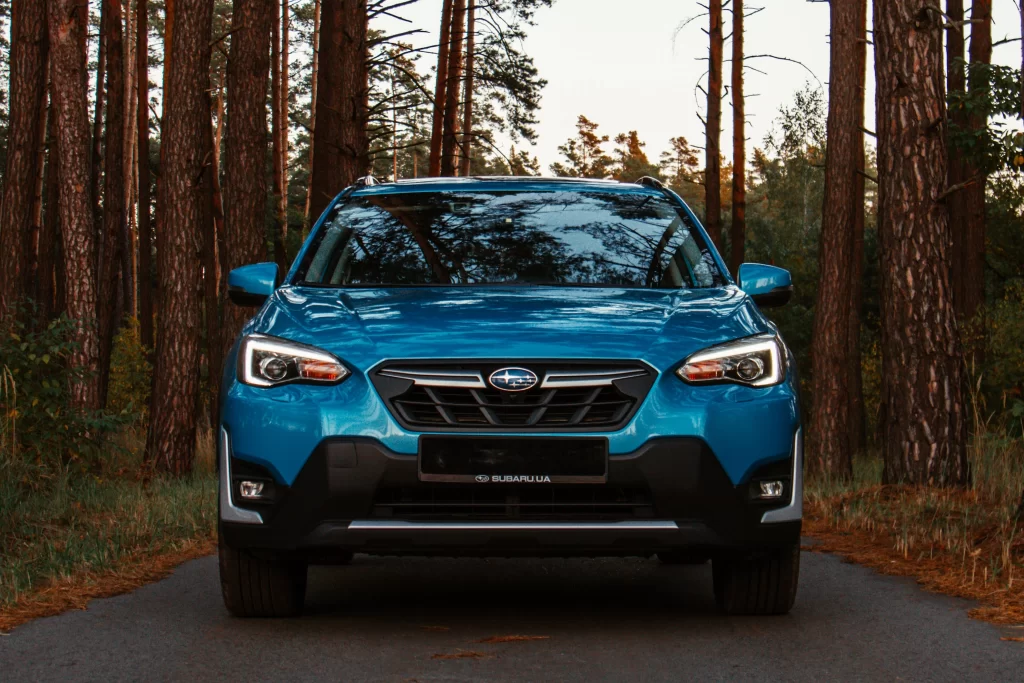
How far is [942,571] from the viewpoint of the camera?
719cm

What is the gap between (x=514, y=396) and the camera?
5219 mm

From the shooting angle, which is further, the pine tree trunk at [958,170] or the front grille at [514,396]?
the pine tree trunk at [958,170]

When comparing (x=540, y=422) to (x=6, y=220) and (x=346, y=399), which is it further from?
(x=6, y=220)

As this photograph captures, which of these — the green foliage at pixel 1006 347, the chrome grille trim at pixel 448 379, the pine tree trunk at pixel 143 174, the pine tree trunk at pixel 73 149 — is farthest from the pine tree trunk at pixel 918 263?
the pine tree trunk at pixel 143 174

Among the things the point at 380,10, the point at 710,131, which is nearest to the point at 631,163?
the point at 710,131

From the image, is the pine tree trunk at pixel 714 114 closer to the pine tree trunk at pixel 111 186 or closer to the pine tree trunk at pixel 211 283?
the pine tree trunk at pixel 211 283

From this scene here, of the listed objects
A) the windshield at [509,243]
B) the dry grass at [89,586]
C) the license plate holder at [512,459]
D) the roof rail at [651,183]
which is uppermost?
the roof rail at [651,183]

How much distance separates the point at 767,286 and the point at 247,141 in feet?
43.4

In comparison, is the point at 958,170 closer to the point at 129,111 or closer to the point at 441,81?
the point at 441,81

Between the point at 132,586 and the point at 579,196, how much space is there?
2.87m

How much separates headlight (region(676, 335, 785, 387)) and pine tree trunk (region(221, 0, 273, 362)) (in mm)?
13566

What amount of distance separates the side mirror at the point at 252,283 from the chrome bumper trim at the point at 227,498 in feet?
3.47

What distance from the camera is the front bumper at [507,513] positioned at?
204 inches

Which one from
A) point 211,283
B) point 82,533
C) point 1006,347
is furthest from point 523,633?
point 211,283
